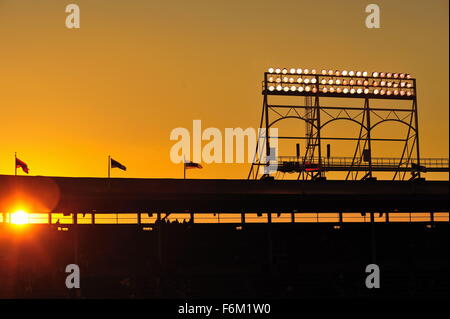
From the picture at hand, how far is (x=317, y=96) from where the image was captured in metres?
59.5

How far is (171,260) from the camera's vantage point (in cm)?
5584

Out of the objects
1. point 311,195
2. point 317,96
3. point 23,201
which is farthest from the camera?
point 317,96

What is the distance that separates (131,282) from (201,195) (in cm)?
777

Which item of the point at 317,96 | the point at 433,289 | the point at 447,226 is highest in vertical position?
the point at 317,96

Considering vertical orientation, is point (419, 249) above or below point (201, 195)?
below

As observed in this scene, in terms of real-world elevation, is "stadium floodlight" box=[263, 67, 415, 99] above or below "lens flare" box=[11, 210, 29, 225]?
above

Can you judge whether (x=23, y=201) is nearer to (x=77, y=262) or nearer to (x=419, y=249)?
(x=77, y=262)

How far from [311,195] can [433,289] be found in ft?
37.0

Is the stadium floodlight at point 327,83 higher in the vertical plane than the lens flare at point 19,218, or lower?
higher

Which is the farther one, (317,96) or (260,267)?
(317,96)
